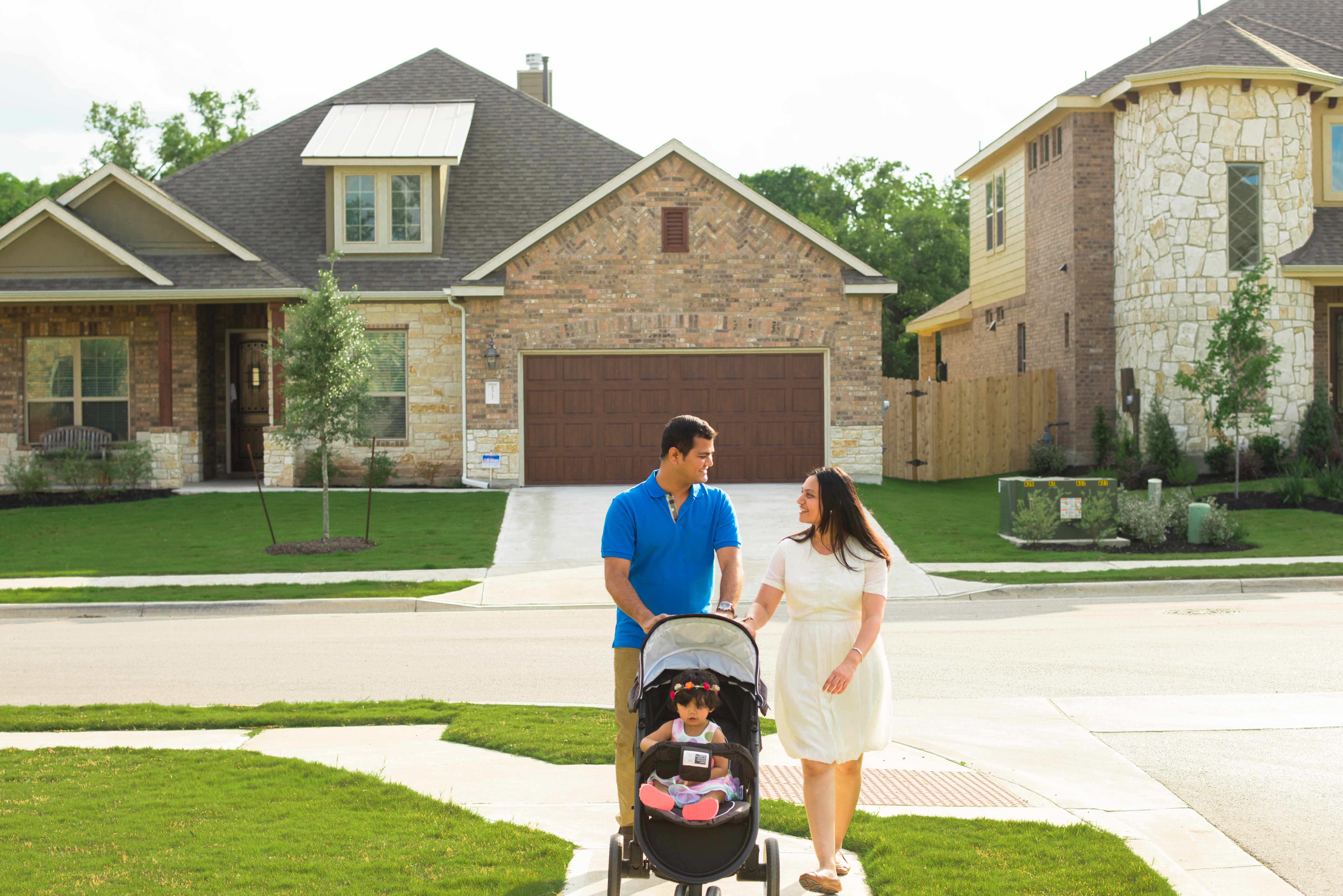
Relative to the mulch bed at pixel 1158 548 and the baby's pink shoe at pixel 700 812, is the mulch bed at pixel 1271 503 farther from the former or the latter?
the baby's pink shoe at pixel 700 812

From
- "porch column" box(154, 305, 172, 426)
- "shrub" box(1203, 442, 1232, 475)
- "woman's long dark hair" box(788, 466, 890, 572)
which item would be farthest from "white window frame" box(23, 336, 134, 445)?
"woman's long dark hair" box(788, 466, 890, 572)

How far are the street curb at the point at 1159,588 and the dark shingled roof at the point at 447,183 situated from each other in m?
13.7

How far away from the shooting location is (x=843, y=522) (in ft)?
16.4

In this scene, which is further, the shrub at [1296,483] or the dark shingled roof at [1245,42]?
the dark shingled roof at [1245,42]

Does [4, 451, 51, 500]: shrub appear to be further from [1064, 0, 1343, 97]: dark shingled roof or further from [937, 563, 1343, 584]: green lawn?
[1064, 0, 1343, 97]: dark shingled roof

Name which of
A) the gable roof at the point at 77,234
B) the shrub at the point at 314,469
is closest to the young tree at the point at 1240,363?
the shrub at the point at 314,469

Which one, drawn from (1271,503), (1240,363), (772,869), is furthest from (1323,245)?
(772,869)

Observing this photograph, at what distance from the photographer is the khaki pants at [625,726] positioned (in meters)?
5.19

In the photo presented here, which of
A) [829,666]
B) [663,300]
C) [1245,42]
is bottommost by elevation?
[829,666]

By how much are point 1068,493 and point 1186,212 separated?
28.9 feet

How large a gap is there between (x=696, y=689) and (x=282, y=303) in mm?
20885

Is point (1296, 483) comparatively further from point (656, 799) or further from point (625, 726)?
point (656, 799)

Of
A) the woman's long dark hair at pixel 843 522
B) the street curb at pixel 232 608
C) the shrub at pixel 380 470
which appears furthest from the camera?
the shrub at pixel 380 470

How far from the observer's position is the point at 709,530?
516cm
